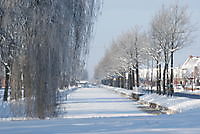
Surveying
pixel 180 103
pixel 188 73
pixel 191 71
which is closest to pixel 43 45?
pixel 180 103

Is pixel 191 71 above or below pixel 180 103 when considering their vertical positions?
above

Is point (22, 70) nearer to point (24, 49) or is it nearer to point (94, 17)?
point (24, 49)

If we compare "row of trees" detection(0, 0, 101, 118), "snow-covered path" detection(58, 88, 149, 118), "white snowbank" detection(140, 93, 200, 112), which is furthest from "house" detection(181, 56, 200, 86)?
"row of trees" detection(0, 0, 101, 118)

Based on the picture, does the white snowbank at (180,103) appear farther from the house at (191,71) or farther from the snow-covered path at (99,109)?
the house at (191,71)

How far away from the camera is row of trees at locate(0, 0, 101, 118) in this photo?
31.1 ft

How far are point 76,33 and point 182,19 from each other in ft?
75.7

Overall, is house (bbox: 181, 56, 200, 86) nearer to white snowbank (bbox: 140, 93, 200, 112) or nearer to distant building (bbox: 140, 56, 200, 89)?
distant building (bbox: 140, 56, 200, 89)

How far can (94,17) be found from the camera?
10.6 m

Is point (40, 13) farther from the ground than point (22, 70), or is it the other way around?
point (40, 13)

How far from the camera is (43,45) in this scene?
400 inches

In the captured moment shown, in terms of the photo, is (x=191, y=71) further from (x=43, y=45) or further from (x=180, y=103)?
(x=43, y=45)

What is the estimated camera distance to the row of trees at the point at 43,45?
9469 millimetres

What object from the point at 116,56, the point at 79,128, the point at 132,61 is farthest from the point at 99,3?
the point at 116,56

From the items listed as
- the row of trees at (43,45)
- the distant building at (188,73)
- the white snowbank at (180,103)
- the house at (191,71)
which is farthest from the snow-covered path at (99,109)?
the house at (191,71)
